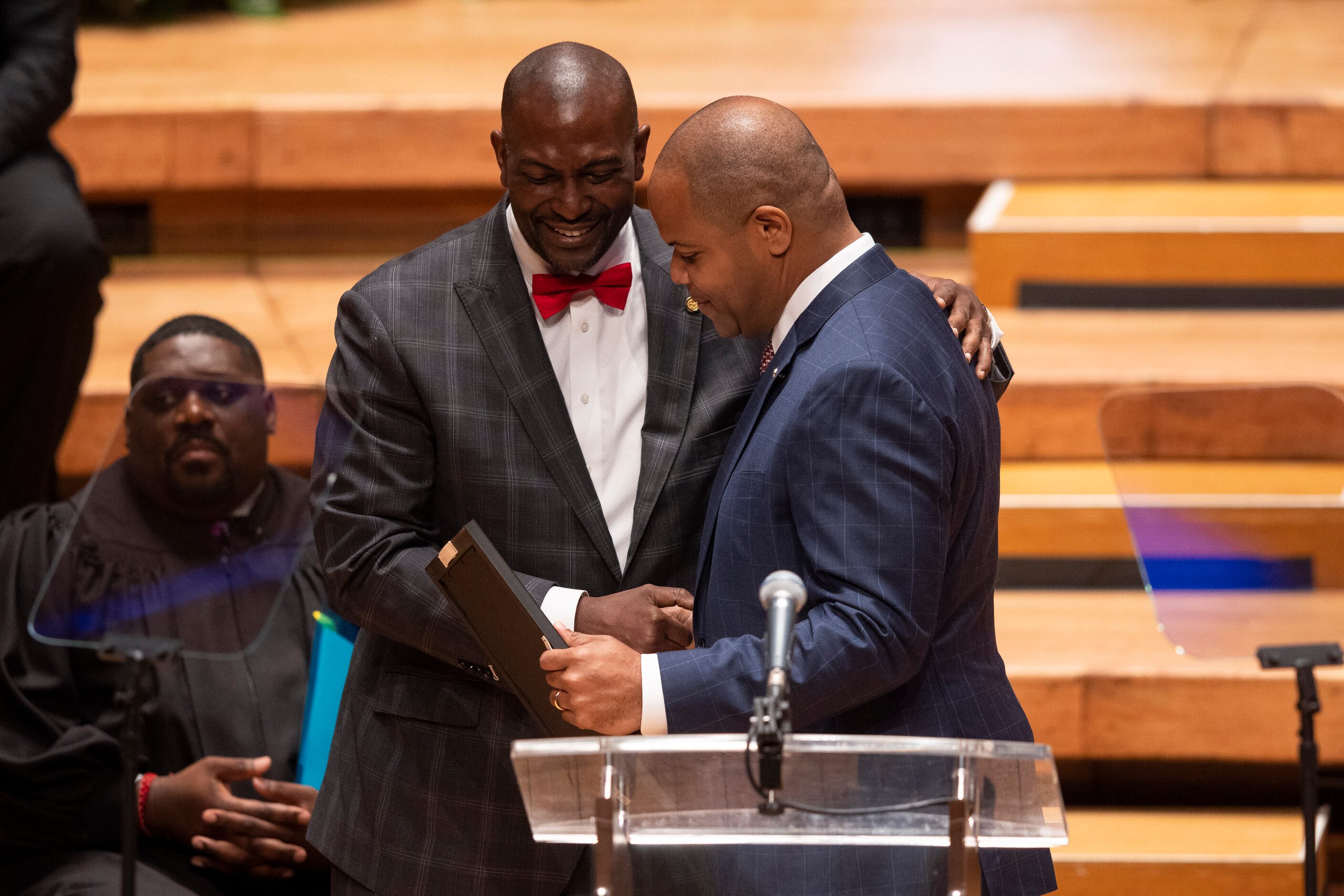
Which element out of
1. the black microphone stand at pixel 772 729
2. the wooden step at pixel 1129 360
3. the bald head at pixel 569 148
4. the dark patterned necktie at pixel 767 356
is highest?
the wooden step at pixel 1129 360

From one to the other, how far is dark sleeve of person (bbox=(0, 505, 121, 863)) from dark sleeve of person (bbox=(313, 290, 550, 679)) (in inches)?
39.4

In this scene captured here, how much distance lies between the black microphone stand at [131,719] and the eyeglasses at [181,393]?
0.66 meters

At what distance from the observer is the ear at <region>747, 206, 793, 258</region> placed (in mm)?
1658

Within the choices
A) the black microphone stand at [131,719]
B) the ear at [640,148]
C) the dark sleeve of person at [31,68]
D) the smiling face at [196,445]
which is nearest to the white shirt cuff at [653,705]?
the ear at [640,148]

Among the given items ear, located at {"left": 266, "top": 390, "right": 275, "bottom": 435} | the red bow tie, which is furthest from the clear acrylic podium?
ear, located at {"left": 266, "top": 390, "right": 275, "bottom": 435}

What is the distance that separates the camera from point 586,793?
1.51 m

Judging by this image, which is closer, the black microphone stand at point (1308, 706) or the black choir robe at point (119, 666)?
the black microphone stand at point (1308, 706)

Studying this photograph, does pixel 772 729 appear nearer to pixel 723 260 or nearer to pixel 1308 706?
pixel 723 260

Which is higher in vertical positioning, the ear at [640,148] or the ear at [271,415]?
the ear at [640,148]

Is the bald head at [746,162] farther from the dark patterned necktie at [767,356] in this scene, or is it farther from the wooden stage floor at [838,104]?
the wooden stage floor at [838,104]

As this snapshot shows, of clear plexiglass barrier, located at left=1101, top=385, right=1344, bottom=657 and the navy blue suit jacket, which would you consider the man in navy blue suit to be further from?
clear plexiglass barrier, located at left=1101, top=385, right=1344, bottom=657

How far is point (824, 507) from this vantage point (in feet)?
5.24

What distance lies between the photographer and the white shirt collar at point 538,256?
80.0 inches

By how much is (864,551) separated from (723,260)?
359 millimetres
